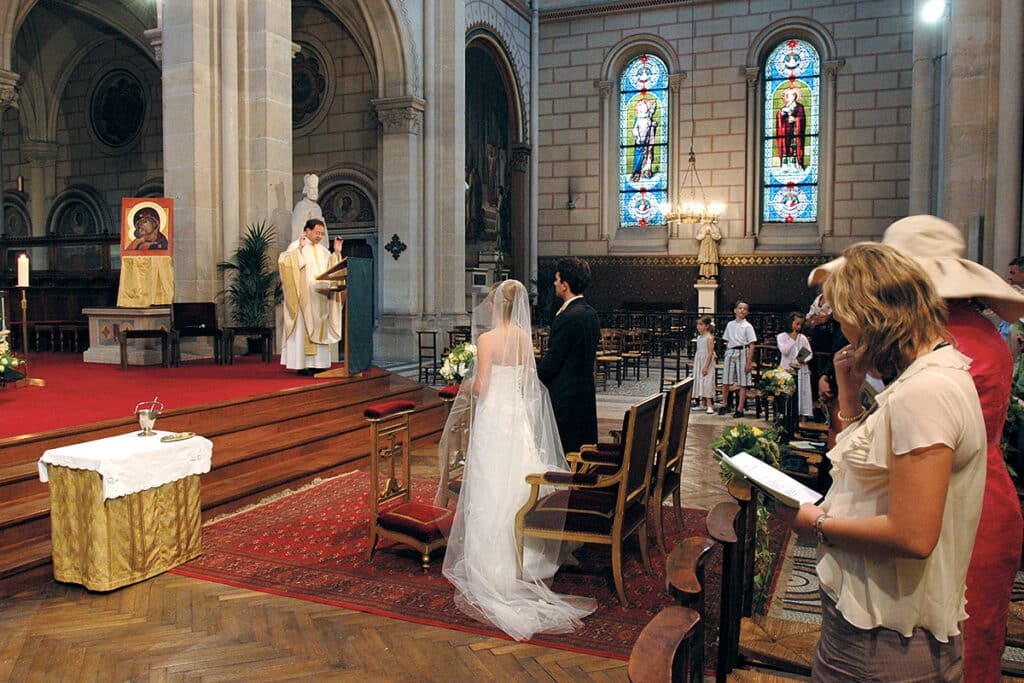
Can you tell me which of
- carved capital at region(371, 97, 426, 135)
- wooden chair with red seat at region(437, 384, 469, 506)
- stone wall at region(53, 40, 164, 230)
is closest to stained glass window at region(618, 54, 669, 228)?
carved capital at region(371, 97, 426, 135)

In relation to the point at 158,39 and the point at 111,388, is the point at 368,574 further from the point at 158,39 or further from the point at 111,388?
the point at 158,39

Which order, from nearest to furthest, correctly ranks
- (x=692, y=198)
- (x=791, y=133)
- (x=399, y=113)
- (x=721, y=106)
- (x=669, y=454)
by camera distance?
(x=669, y=454)
(x=399, y=113)
(x=791, y=133)
(x=721, y=106)
(x=692, y=198)

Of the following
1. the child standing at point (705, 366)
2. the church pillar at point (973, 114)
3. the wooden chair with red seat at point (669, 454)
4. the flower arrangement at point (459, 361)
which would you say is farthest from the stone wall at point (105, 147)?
the wooden chair with red seat at point (669, 454)

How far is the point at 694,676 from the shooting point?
5.92 ft

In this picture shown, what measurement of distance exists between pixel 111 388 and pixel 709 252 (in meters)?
14.7

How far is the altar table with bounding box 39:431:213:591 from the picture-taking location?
14.1 feet

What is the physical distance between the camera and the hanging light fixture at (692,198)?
64.1ft

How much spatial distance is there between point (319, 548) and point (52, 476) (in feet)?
4.99

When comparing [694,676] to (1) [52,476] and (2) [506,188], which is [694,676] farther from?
(2) [506,188]

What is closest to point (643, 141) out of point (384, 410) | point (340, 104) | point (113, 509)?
point (340, 104)

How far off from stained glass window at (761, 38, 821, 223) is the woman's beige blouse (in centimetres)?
1936

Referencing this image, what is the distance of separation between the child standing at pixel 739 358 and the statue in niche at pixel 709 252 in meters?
9.47

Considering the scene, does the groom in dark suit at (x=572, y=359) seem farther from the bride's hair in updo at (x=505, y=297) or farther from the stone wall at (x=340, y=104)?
the stone wall at (x=340, y=104)

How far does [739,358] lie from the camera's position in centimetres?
1028
